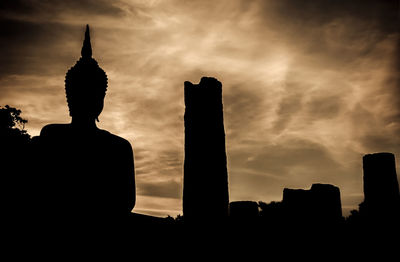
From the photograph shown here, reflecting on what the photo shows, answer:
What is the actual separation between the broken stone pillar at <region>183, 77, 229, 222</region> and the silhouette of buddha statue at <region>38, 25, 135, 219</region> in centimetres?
767

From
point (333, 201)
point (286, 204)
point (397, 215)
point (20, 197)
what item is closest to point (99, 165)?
point (20, 197)

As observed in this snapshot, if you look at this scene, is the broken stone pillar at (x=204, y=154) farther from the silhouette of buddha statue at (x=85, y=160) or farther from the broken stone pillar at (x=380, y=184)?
the silhouette of buddha statue at (x=85, y=160)

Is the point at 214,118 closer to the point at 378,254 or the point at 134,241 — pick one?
the point at 378,254

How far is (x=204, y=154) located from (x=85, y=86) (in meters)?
8.18

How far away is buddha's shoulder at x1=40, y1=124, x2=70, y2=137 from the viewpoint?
2846 millimetres

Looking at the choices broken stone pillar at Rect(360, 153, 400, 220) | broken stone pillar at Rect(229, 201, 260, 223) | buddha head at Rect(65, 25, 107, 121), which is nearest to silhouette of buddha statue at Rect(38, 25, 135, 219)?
buddha head at Rect(65, 25, 107, 121)

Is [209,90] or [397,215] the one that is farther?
[209,90]

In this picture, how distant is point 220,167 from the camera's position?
1107 cm

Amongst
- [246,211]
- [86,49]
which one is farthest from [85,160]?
[246,211]

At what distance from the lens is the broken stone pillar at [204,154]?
1053 cm

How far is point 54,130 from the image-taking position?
9.41 ft

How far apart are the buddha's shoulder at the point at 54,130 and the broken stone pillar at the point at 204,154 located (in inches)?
307

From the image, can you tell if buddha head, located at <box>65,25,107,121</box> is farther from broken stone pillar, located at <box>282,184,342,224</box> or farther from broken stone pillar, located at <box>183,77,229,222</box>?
broken stone pillar, located at <box>183,77,229,222</box>

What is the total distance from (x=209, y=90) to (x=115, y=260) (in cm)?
910
